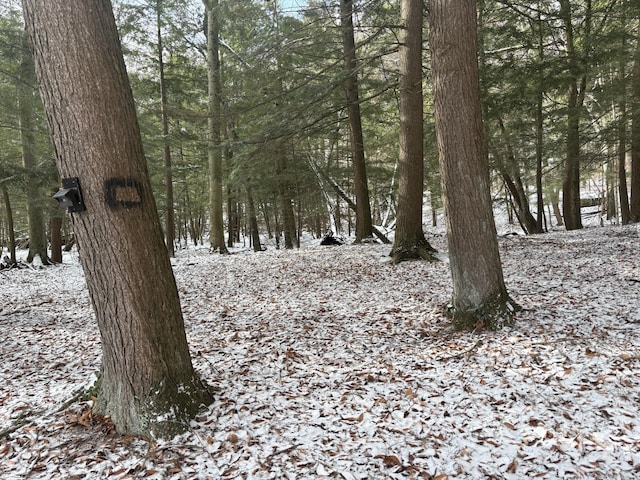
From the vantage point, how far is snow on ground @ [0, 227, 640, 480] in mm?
2523

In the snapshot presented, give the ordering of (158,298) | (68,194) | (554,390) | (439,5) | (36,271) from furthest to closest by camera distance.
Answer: (36,271) → (439,5) → (554,390) → (158,298) → (68,194)

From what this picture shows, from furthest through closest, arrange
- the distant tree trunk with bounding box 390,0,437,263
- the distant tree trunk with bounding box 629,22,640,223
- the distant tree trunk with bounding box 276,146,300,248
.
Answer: the distant tree trunk with bounding box 276,146,300,248, the distant tree trunk with bounding box 629,22,640,223, the distant tree trunk with bounding box 390,0,437,263

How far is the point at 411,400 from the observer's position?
325 centimetres

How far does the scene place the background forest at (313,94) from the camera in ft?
26.5

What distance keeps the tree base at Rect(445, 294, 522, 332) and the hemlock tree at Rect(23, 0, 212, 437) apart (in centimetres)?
318

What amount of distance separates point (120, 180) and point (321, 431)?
2405 millimetres

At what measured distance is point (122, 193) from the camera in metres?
2.65

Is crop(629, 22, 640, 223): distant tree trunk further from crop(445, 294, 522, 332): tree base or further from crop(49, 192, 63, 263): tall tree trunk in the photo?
crop(49, 192, 63, 263): tall tree trunk

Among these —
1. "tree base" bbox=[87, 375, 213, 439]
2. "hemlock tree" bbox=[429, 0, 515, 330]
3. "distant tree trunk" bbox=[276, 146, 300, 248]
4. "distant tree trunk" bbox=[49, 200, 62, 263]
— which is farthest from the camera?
"distant tree trunk" bbox=[276, 146, 300, 248]

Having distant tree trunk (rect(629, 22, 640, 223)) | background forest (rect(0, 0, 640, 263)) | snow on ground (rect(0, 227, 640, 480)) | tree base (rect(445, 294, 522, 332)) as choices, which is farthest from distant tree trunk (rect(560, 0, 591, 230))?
tree base (rect(445, 294, 522, 332))

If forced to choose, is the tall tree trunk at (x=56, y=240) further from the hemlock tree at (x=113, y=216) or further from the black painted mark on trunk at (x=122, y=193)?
the black painted mark on trunk at (x=122, y=193)

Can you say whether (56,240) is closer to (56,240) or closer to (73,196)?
(56,240)

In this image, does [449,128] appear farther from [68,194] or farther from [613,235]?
[613,235]

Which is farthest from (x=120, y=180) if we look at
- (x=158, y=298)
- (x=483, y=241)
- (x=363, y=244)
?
(x=363, y=244)
